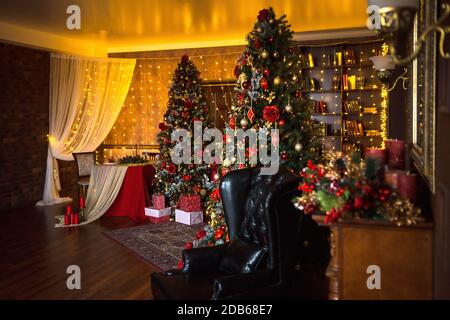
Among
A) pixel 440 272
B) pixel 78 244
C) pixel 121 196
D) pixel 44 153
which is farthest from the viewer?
pixel 44 153

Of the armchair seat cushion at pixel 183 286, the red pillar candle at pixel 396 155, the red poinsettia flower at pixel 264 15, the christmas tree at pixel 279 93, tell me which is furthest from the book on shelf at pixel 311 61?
the armchair seat cushion at pixel 183 286

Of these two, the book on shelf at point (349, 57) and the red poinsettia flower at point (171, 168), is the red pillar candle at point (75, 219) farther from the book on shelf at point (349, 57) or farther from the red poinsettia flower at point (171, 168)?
the book on shelf at point (349, 57)

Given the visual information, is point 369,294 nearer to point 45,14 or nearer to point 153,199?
point 153,199

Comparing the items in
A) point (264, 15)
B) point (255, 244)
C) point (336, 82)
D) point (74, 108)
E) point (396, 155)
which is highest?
point (264, 15)

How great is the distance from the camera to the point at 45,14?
679cm

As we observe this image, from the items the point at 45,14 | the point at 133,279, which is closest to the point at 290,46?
the point at 133,279

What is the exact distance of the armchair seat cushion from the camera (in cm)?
295

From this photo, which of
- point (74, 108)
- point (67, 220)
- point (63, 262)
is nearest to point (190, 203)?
point (67, 220)

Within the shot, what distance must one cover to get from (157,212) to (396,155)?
4.57 metres

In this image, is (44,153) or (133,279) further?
(44,153)

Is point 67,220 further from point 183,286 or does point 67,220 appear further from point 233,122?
point 183,286

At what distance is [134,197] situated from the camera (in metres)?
7.39

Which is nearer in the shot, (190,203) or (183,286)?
(183,286)
